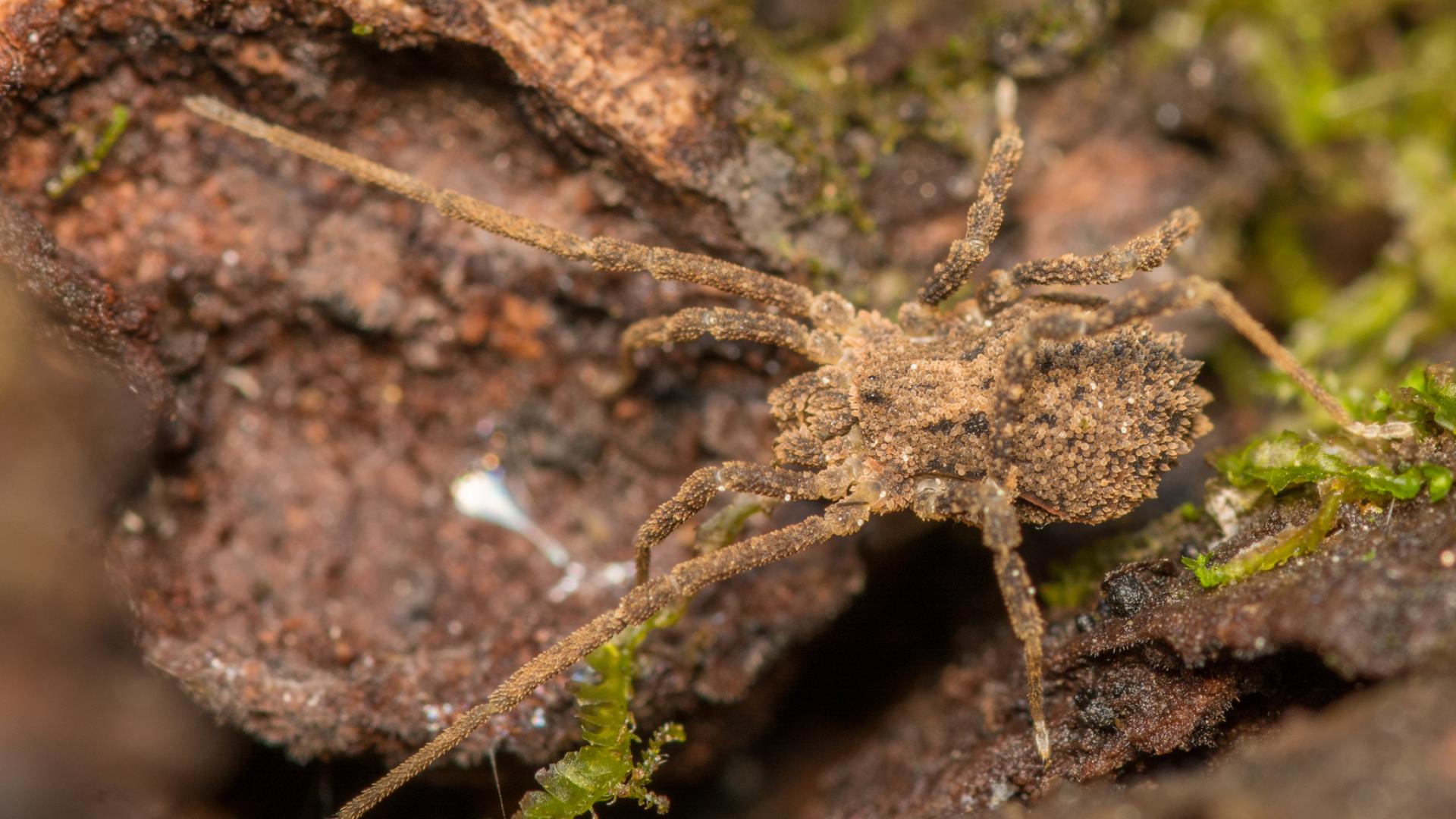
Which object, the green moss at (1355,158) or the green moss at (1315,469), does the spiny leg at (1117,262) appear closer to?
the green moss at (1315,469)

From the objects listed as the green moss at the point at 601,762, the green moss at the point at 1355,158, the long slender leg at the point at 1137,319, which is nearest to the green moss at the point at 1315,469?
the long slender leg at the point at 1137,319

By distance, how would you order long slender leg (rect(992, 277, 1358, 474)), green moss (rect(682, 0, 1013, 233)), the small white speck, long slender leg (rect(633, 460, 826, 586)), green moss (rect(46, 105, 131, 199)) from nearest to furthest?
1. long slender leg (rect(992, 277, 1358, 474))
2. long slender leg (rect(633, 460, 826, 586))
3. green moss (rect(46, 105, 131, 199))
4. the small white speck
5. green moss (rect(682, 0, 1013, 233))

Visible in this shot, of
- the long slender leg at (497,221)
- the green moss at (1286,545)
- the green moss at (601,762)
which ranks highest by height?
the green moss at (1286,545)

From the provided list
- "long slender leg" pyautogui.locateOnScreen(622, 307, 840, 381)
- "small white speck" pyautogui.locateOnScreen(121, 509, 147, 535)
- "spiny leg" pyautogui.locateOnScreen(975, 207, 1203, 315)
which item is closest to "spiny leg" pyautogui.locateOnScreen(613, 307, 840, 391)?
"long slender leg" pyautogui.locateOnScreen(622, 307, 840, 381)

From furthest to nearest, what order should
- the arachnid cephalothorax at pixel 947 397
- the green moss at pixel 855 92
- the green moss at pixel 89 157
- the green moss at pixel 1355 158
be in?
the green moss at pixel 1355 158 → the green moss at pixel 855 92 → the green moss at pixel 89 157 → the arachnid cephalothorax at pixel 947 397

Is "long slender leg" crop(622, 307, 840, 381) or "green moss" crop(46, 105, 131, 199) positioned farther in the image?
"long slender leg" crop(622, 307, 840, 381)

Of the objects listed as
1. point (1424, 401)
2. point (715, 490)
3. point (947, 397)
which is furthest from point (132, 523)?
point (1424, 401)

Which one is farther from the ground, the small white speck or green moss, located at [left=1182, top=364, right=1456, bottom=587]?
green moss, located at [left=1182, top=364, right=1456, bottom=587]

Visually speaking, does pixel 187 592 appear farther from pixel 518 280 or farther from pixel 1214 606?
pixel 1214 606

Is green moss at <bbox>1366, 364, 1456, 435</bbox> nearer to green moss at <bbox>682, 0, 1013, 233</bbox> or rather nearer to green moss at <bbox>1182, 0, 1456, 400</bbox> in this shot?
green moss at <bbox>1182, 0, 1456, 400</bbox>

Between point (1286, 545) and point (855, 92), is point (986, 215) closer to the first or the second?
point (855, 92)
